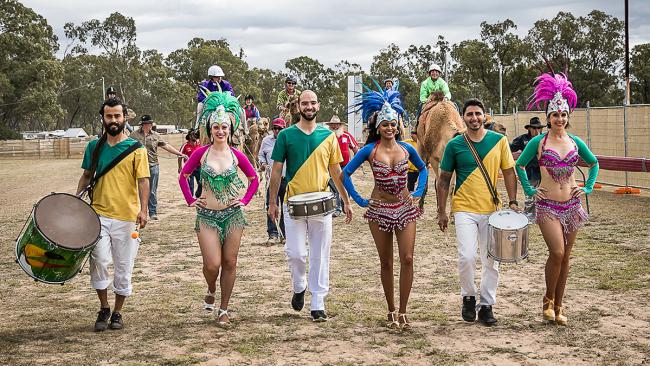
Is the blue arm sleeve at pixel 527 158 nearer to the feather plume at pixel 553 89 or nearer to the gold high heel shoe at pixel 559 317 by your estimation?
the feather plume at pixel 553 89

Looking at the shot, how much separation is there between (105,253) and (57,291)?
99.4 inches

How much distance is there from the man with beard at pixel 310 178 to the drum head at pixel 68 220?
1.79m

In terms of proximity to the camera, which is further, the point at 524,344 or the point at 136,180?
the point at 136,180

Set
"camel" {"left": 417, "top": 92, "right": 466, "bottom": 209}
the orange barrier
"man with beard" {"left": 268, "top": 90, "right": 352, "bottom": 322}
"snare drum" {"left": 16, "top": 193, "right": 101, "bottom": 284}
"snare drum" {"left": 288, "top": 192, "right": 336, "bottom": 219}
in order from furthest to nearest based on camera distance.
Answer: the orange barrier → "camel" {"left": 417, "top": 92, "right": 466, "bottom": 209} → "man with beard" {"left": 268, "top": 90, "right": 352, "bottom": 322} → "snare drum" {"left": 288, "top": 192, "right": 336, "bottom": 219} → "snare drum" {"left": 16, "top": 193, "right": 101, "bottom": 284}

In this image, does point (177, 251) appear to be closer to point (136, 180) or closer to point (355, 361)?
point (136, 180)

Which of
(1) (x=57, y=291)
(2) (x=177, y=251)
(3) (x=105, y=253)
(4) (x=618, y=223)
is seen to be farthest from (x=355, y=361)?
(4) (x=618, y=223)

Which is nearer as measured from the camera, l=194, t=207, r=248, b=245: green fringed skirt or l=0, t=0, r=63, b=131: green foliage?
l=194, t=207, r=248, b=245: green fringed skirt

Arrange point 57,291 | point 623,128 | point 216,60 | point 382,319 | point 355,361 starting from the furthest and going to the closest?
point 216,60, point 623,128, point 57,291, point 382,319, point 355,361

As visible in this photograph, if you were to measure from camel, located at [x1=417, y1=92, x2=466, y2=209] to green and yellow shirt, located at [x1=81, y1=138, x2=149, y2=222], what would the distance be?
286 inches

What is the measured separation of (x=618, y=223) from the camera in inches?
535

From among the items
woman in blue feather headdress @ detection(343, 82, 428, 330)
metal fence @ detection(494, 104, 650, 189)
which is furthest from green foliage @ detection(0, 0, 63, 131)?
woman in blue feather headdress @ detection(343, 82, 428, 330)

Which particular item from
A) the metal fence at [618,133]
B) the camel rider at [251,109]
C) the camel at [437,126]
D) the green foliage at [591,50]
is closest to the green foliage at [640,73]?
the green foliage at [591,50]

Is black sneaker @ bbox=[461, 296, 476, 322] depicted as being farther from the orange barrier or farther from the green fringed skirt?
the orange barrier

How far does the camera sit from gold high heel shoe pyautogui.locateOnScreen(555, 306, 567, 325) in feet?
23.1
